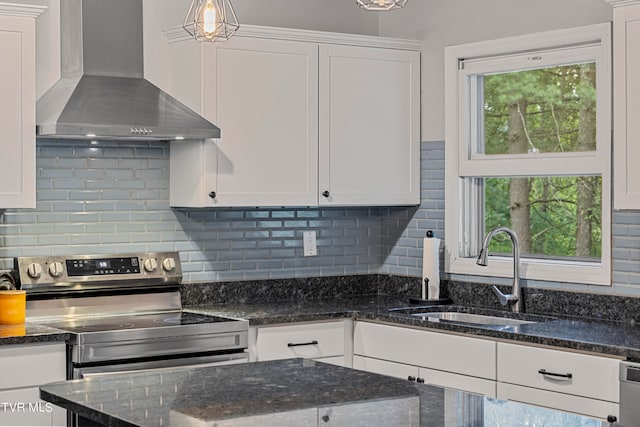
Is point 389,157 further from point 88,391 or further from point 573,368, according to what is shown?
point 88,391

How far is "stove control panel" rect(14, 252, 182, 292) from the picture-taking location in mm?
4543

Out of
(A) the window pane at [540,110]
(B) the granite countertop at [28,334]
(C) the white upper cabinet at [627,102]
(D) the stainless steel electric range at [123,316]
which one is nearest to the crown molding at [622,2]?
(C) the white upper cabinet at [627,102]

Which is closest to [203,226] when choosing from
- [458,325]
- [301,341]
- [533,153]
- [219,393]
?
[301,341]

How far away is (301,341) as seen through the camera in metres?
4.63

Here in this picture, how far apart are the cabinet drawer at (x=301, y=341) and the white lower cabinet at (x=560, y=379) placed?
0.93 meters

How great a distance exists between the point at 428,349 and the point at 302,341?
612mm

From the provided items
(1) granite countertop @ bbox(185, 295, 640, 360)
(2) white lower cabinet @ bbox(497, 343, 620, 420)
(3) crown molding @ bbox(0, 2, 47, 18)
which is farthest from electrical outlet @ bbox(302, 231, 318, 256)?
(3) crown molding @ bbox(0, 2, 47, 18)

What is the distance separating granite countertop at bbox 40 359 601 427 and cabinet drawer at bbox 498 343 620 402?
46.3 inches

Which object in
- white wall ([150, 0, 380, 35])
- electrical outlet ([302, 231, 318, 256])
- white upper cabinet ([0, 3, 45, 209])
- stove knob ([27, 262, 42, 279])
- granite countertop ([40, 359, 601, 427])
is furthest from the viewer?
electrical outlet ([302, 231, 318, 256])

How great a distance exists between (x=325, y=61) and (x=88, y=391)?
2774mm

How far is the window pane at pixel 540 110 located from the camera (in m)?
4.71

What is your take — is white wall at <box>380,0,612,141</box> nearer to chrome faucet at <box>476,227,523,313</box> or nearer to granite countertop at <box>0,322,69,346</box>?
chrome faucet at <box>476,227,523,313</box>

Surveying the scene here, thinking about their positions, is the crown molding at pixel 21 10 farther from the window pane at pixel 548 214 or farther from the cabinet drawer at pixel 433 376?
the window pane at pixel 548 214

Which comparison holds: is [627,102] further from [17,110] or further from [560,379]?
[17,110]
